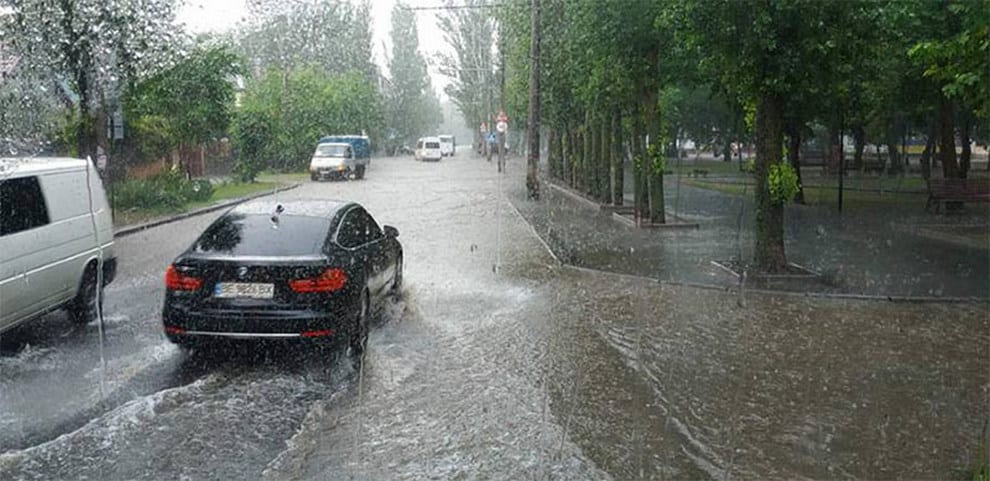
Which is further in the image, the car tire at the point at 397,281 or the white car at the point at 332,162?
the white car at the point at 332,162

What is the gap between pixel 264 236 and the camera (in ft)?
30.0

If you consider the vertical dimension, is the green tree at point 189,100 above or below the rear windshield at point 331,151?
above

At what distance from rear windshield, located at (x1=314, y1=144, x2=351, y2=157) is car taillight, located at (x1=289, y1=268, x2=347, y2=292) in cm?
3632

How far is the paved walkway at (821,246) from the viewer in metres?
13.7

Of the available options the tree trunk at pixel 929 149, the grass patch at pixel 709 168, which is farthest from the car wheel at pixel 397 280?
the grass patch at pixel 709 168

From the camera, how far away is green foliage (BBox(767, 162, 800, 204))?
1344cm

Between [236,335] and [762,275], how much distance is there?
796 centimetres

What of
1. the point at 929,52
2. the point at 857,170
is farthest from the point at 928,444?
the point at 857,170

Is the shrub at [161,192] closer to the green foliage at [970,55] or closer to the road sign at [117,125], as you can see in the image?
the road sign at [117,125]

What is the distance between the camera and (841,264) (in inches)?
611

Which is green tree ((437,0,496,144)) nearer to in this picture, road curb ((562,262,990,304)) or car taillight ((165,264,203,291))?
road curb ((562,262,990,304))

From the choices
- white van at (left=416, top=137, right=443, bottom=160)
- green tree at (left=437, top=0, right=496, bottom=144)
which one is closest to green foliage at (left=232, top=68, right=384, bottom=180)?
green tree at (left=437, top=0, right=496, bottom=144)

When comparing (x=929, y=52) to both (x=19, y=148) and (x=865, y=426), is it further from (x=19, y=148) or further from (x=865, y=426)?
(x=19, y=148)

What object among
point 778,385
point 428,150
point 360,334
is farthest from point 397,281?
point 428,150
